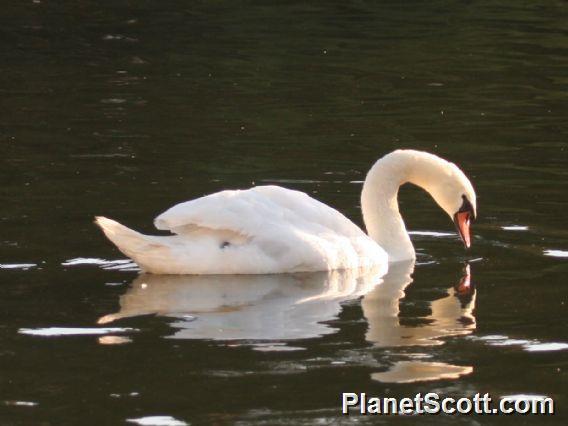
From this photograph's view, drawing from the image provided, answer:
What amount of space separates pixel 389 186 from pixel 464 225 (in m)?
0.63

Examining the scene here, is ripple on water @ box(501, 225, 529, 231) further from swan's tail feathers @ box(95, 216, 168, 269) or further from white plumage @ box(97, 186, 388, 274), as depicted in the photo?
swan's tail feathers @ box(95, 216, 168, 269)

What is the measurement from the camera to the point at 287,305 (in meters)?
9.36

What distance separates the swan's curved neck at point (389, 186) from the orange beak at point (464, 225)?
14.2 inches

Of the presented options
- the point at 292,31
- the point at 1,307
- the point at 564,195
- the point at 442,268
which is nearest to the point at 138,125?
the point at 564,195

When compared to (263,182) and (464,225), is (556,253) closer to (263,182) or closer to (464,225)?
(464,225)

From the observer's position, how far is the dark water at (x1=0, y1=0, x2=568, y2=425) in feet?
25.1

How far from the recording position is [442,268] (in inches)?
421

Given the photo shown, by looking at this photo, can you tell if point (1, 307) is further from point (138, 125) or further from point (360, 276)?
point (138, 125)

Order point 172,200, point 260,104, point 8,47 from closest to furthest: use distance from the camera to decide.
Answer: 1. point 172,200
2. point 260,104
3. point 8,47

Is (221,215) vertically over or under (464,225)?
over

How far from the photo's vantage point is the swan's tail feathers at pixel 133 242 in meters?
9.64

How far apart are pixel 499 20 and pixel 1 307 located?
18.8m

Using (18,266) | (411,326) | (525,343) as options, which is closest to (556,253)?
(411,326)

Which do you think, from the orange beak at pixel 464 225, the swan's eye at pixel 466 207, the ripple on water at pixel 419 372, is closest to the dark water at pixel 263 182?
the ripple on water at pixel 419 372
